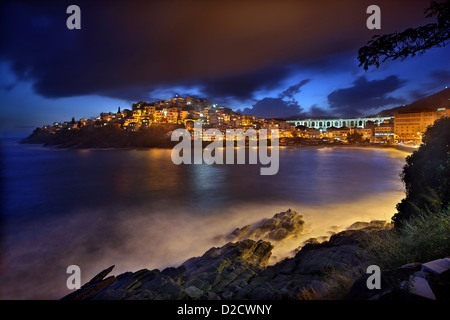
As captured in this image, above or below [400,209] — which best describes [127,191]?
below

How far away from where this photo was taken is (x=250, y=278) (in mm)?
5590

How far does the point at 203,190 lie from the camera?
2144 centimetres

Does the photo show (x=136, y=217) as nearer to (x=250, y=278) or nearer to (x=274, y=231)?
(x=274, y=231)

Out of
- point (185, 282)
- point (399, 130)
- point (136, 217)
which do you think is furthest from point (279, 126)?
point (185, 282)

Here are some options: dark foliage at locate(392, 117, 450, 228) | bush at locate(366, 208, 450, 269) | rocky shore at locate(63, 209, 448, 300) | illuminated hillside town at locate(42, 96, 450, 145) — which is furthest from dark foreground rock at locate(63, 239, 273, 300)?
illuminated hillside town at locate(42, 96, 450, 145)

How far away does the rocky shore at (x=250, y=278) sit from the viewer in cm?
400

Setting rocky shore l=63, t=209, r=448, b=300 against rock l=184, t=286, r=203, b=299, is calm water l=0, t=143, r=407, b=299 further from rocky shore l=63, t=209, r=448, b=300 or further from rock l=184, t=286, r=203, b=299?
rock l=184, t=286, r=203, b=299

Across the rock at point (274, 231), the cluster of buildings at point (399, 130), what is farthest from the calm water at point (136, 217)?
the cluster of buildings at point (399, 130)

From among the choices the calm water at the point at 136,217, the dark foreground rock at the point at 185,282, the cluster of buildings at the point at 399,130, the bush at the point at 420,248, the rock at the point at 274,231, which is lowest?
the calm water at the point at 136,217

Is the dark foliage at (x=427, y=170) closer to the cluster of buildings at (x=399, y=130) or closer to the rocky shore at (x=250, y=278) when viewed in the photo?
the rocky shore at (x=250, y=278)
